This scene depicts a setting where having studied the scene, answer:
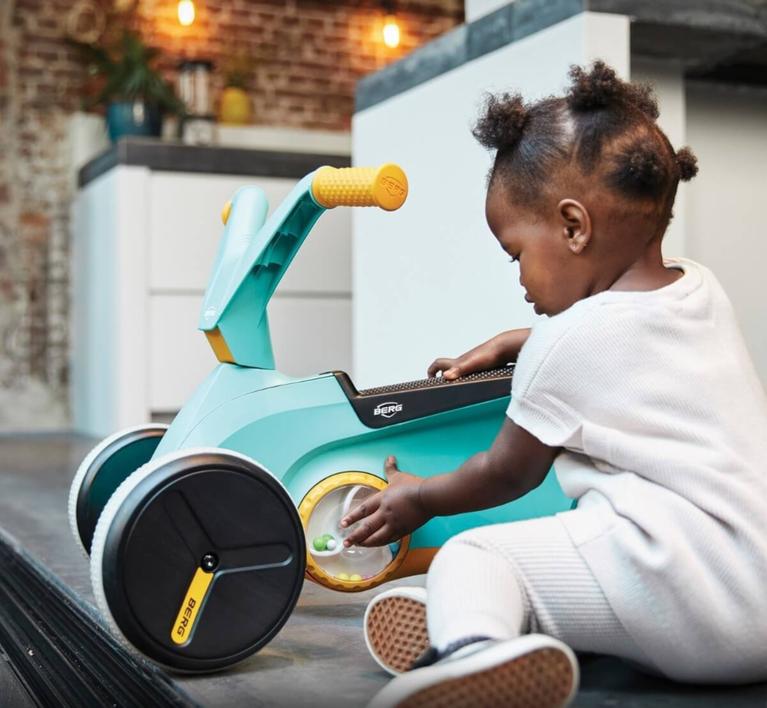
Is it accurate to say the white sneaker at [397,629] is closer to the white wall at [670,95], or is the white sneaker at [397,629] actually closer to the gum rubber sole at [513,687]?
the gum rubber sole at [513,687]

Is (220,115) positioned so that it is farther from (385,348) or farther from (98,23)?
(385,348)

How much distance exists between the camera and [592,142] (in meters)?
1.10

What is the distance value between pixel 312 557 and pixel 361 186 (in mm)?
409

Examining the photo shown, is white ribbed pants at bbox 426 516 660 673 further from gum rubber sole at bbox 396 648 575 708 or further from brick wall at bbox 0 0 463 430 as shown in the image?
brick wall at bbox 0 0 463 430

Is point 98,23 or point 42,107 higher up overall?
point 98,23

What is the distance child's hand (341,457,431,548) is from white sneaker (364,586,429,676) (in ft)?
0.37

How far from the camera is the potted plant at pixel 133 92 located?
171 inches

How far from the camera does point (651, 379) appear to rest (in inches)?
40.6

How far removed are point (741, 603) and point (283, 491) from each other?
0.42m

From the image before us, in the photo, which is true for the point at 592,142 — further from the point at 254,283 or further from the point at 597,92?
the point at 254,283

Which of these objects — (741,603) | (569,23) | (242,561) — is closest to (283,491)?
(242,561)

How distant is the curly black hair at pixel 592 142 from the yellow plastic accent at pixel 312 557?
387 millimetres

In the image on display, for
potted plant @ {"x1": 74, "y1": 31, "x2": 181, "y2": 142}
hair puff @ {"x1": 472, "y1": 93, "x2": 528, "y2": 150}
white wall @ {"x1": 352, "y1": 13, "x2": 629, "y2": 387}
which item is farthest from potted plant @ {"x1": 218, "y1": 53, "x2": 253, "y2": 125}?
hair puff @ {"x1": 472, "y1": 93, "x2": 528, "y2": 150}

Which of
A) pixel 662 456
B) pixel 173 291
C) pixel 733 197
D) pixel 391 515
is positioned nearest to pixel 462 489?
pixel 391 515
